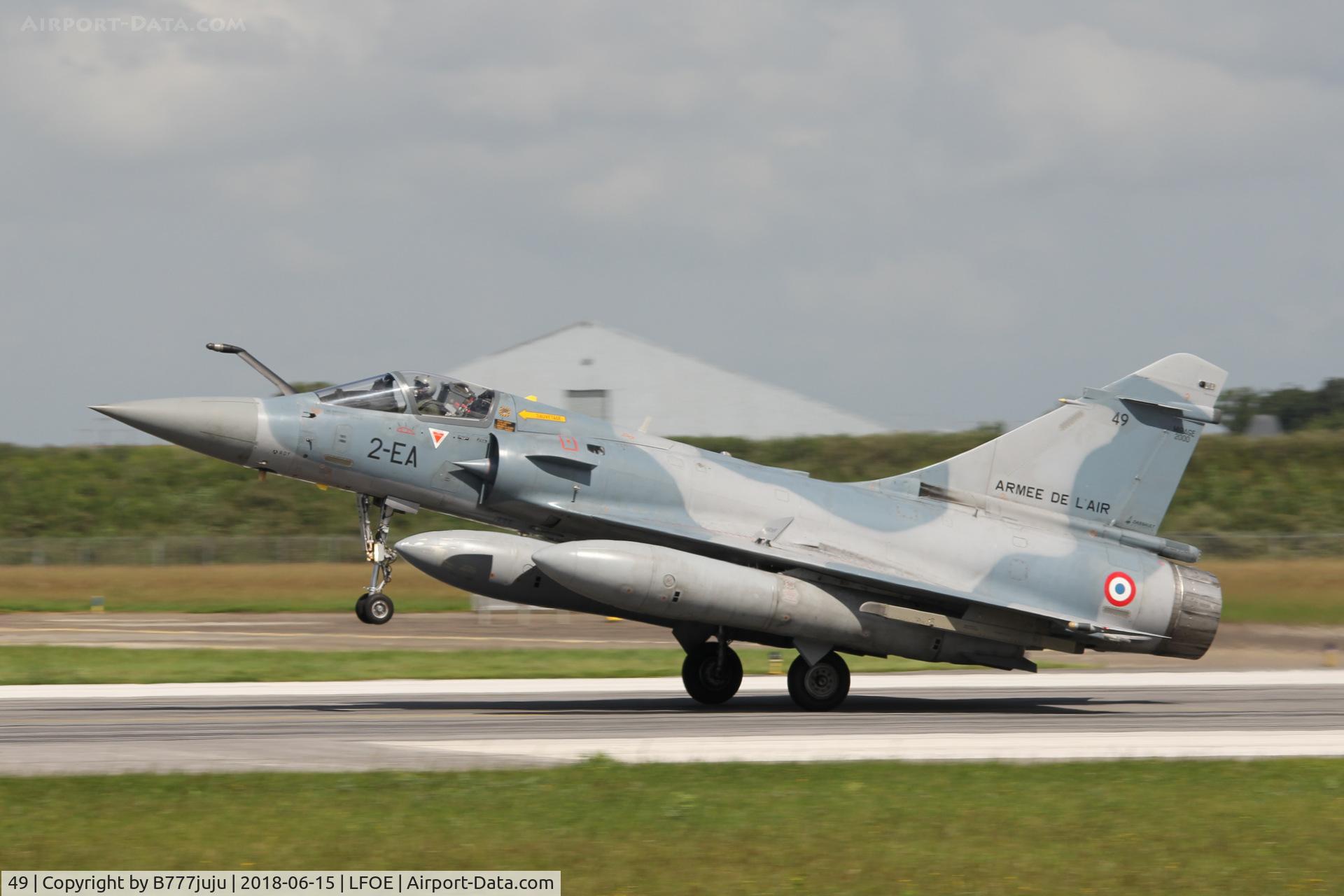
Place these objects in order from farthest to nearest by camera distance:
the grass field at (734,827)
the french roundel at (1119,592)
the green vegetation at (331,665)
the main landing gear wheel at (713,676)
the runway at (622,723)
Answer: the green vegetation at (331,665) → the main landing gear wheel at (713,676) → the french roundel at (1119,592) → the runway at (622,723) → the grass field at (734,827)

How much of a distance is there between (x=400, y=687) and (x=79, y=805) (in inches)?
413

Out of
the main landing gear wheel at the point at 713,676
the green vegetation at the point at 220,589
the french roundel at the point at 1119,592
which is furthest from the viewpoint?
the green vegetation at the point at 220,589

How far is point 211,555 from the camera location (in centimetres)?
4512

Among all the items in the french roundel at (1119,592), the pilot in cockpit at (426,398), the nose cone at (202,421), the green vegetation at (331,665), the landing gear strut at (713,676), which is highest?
the pilot in cockpit at (426,398)

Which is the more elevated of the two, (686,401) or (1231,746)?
(686,401)

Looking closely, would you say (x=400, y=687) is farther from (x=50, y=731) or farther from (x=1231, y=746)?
(x=1231, y=746)

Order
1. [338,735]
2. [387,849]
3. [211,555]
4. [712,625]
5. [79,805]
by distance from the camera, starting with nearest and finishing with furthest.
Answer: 1. [387,849]
2. [79,805]
3. [338,735]
4. [712,625]
5. [211,555]

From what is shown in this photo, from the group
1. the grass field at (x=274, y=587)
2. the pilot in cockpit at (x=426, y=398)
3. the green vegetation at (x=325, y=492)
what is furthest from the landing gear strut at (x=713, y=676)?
the green vegetation at (x=325, y=492)

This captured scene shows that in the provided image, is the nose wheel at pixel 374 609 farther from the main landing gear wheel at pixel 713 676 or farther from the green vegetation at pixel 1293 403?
the green vegetation at pixel 1293 403

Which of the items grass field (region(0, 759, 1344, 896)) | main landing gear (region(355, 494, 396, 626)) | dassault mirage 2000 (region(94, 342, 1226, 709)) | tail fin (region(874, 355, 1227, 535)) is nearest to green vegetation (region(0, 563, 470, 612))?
main landing gear (region(355, 494, 396, 626))

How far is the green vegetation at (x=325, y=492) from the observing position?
51219 millimetres

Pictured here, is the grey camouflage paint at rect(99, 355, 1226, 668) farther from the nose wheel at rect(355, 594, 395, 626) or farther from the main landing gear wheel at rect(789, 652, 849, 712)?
the nose wheel at rect(355, 594, 395, 626)

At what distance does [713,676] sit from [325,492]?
37.5 m

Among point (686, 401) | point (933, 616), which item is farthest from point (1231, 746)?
point (686, 401)
